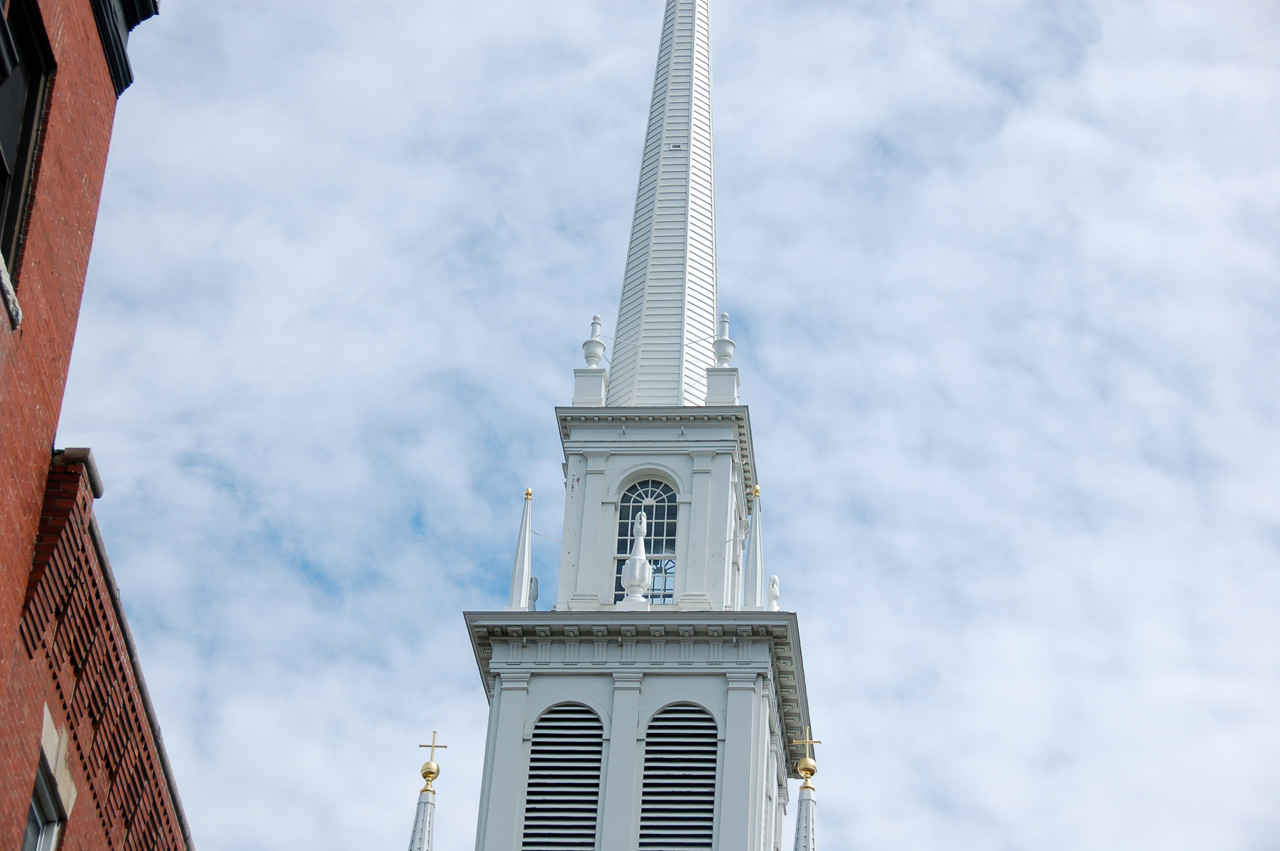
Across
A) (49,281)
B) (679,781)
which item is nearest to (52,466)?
(49,281)

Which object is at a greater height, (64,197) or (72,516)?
(64,197)

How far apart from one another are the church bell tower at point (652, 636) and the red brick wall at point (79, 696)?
23.7 meters

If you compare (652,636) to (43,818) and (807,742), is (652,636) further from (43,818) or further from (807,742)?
(43,818)

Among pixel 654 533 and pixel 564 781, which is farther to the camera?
pixel 654 533

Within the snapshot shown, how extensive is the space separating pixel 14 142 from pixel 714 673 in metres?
31.2

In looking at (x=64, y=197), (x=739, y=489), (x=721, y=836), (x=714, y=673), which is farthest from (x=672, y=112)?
(x=64, y=197)

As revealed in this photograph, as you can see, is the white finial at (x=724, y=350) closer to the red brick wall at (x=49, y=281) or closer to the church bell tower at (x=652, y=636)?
the church bell tower at (x=652, y=636)

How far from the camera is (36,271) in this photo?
63.7ft

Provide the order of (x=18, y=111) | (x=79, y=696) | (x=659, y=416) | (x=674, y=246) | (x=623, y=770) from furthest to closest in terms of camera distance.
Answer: (x=674, y=246) → (x=659, y=416) → (x=623, y=770) → (x=79, y=696) → (x=18, y=111)

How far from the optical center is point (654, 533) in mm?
52344

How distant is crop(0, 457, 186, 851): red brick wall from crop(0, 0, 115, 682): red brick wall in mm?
334

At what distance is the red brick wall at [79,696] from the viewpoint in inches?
768

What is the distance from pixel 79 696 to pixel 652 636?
28388mm

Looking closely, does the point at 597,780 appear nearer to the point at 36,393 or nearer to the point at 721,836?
the point at 721,836
